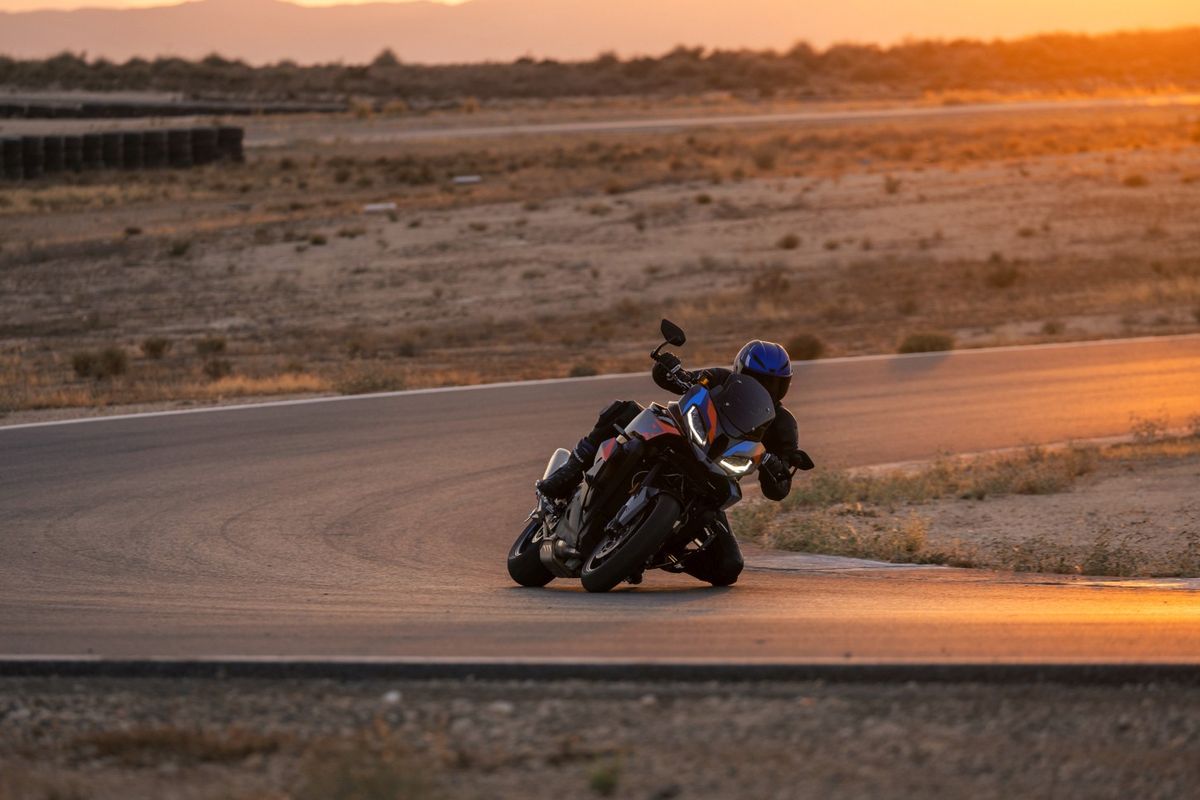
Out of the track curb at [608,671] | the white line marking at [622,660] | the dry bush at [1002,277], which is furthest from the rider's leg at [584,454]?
the dry bush at [1002,277]

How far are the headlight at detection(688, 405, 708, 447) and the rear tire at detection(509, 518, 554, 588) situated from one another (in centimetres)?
149

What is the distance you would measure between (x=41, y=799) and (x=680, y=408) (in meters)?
4.41

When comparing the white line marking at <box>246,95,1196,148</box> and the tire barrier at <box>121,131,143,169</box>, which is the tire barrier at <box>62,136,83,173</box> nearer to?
the tire barrier at <box>121,131,143,169</box>

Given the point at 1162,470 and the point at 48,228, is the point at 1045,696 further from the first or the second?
the point at 48,228

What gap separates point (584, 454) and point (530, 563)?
84cm

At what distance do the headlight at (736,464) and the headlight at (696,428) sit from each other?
15 cm

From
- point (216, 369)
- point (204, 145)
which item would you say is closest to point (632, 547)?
point (216, 369)

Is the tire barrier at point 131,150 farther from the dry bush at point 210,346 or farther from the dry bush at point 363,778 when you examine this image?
the dry bush at point 363,778

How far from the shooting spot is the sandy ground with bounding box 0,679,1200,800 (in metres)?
5.03

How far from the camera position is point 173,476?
563 inches

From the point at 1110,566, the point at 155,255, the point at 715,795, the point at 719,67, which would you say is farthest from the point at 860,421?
the point at 719,67

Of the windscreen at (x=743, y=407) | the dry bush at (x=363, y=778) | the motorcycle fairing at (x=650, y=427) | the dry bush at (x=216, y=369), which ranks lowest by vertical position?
the dry bush at (x=216, y=369)

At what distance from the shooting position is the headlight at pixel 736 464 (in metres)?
8.32

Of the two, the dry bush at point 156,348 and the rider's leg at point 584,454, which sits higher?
the rider's leg at point 584,454
